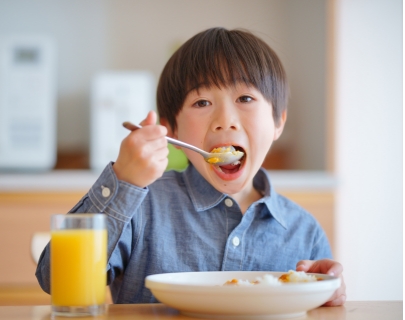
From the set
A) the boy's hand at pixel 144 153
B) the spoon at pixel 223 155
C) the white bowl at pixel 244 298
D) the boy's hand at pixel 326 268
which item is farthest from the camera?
the spoon at pixel 223 155

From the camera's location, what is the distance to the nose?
1046 mm

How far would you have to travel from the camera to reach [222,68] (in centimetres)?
110

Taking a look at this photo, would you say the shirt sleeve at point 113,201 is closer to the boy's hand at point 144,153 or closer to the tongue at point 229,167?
the boy's hand at point 144,153

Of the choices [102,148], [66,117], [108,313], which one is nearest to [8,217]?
[102,148]

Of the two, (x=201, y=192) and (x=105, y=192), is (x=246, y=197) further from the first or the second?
(x=105, y=192)

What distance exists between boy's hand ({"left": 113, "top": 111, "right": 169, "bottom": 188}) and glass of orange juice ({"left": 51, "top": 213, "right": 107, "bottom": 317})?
107 mm

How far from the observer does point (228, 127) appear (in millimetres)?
1052

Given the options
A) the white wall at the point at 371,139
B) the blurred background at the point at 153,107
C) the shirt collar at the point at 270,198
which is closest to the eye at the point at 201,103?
the shirt collar at the point at 270,198

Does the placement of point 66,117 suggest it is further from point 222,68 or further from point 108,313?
point 108,313

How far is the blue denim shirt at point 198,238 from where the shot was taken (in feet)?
3.46

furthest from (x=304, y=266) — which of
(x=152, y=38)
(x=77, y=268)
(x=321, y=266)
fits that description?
(x=152, y=38)

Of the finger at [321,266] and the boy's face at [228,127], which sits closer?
the finger at [321,266]

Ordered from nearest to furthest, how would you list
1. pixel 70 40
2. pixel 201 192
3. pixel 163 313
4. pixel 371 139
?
pixel 163 313 < pixel 201 192 < pixel 371 139 < pixel 70 40

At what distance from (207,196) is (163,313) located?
414 mm
